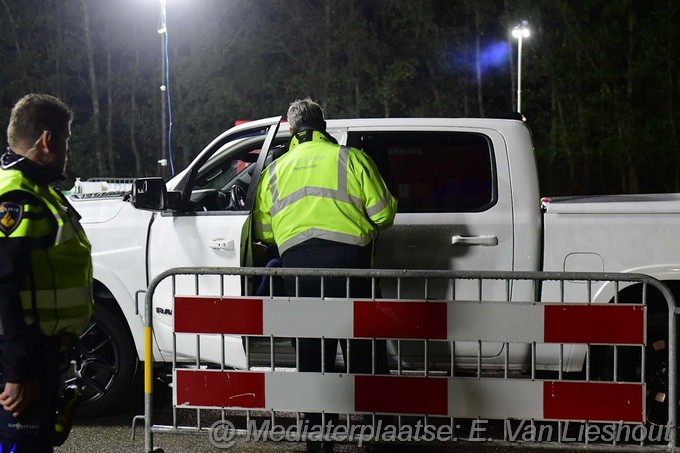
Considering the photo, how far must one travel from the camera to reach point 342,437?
454 centimetres

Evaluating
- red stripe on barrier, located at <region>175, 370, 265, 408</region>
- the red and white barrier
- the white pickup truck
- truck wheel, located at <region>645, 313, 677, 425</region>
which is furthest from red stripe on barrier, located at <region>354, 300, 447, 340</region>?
truck wheel, located at <region>645, 313, 677, 425</region>

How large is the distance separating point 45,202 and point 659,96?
3855 centimetres

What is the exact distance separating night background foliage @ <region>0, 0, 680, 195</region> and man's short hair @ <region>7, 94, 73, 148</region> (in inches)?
1366

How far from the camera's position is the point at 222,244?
18.3ft

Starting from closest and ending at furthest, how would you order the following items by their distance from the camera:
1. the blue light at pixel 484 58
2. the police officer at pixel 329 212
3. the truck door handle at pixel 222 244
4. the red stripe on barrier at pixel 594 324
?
the red stripe on barrier at pixel 594 324, the police officer at pixel 329 212, the truck door handle at pixel 222 244, the blue light at pixel 484 58

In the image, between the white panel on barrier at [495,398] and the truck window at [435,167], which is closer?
the white panel on barrier at [495,398]

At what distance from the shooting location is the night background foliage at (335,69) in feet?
125

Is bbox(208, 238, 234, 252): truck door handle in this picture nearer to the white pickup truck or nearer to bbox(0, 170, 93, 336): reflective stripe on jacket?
the white pickup truck

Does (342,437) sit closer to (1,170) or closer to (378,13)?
(1,170)

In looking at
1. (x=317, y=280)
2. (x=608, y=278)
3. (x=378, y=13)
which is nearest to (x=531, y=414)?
(x=608, y=278)

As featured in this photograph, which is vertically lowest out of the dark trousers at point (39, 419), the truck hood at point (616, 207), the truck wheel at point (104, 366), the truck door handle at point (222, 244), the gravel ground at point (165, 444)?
the gravel ground at point (165, 444)

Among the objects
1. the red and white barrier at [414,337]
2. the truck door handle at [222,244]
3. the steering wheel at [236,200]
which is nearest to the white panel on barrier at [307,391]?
the red and white barrier at [414,337]

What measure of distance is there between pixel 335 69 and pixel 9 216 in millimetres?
37506

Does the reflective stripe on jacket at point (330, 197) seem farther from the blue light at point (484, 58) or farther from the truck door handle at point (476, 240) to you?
the blue light at point (484, 58)
